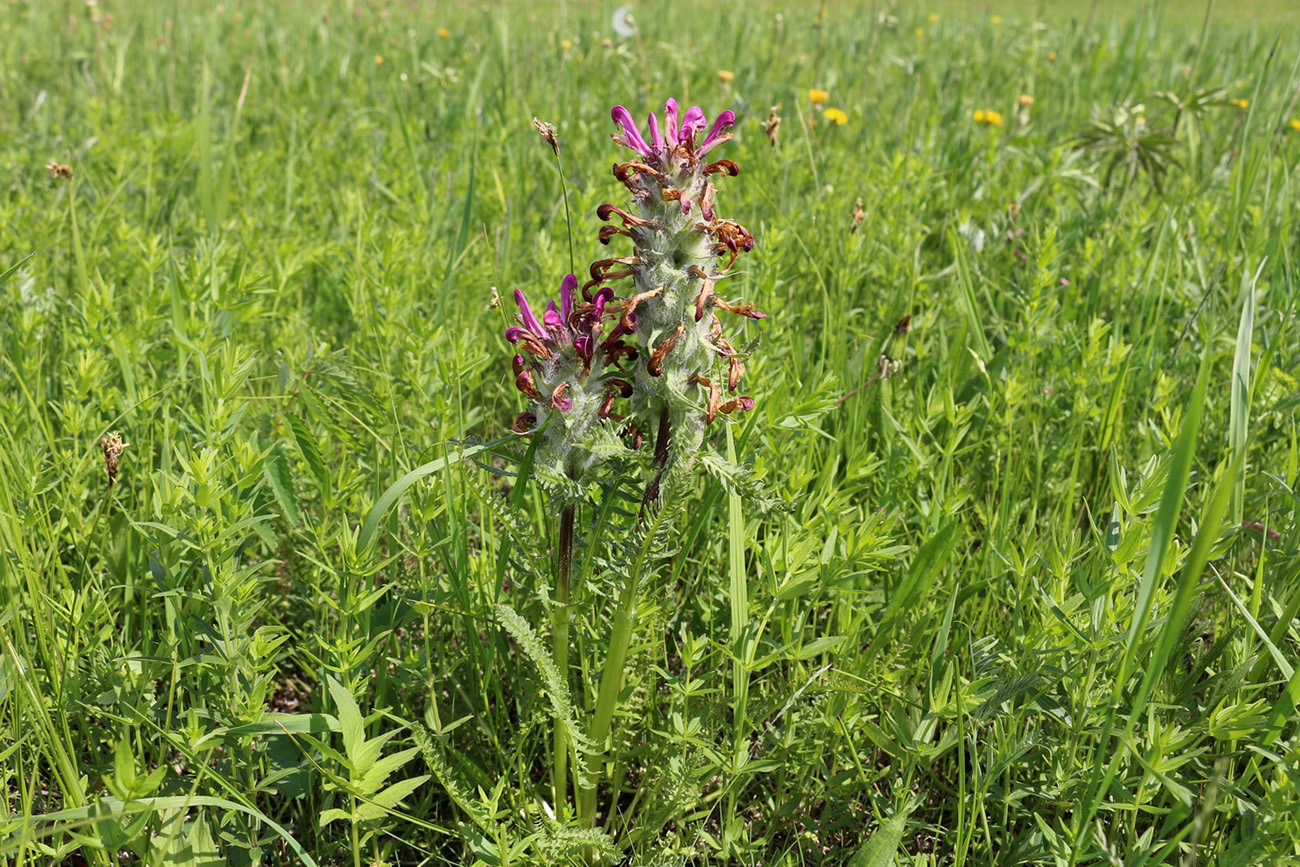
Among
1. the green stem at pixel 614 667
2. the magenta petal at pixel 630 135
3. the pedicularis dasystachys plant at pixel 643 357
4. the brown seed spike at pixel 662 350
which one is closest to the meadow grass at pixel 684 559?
the green stem at pixel 614 667

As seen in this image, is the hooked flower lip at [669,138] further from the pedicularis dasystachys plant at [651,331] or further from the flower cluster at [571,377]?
the flower cluster at [571,377]

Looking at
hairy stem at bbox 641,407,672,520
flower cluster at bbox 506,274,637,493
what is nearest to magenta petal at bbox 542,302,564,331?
flower cluster at bbox 506,274,637,493

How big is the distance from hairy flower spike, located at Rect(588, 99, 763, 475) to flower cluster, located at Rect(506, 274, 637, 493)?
2.4 inches

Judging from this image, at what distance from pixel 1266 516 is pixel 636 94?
4282 mm

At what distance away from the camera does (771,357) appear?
2607 millimetres

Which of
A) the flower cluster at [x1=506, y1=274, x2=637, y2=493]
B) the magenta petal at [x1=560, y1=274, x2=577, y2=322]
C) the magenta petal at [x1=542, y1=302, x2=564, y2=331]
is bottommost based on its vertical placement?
the flower cluster at [x1=506, y1=274, x2=637, y2=493]

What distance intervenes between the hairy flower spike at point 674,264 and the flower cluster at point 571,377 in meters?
0.06

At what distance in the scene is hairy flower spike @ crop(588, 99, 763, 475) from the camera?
1.48 m

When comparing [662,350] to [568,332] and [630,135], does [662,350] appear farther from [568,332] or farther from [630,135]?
[630,135]

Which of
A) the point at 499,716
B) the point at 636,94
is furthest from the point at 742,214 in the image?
the point at 499,716

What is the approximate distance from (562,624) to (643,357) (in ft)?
1.73

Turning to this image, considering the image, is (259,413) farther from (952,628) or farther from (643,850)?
(952,628)

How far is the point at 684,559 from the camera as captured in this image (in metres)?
1.87

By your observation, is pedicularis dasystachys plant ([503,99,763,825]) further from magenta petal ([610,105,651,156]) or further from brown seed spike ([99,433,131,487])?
brown seed spike ([99,433,131,487])
